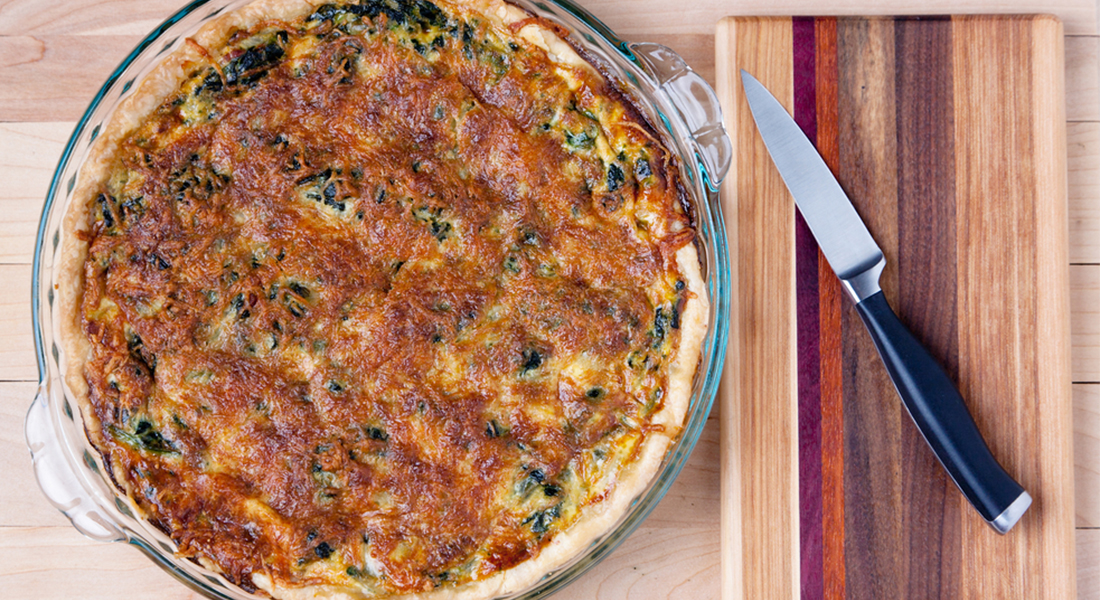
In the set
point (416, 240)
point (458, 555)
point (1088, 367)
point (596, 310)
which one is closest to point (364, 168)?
point (416, 240)

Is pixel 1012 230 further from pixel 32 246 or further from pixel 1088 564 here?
pixel 32 246

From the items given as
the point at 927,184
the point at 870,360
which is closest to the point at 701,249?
the point at 870,360

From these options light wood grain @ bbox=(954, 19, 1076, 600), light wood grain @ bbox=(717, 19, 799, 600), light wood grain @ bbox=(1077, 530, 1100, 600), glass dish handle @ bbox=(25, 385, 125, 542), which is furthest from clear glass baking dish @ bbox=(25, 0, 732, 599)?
light wood grain @ bbox=(1077, 530, 1100, 600)

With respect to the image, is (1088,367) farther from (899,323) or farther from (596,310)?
(596,310)

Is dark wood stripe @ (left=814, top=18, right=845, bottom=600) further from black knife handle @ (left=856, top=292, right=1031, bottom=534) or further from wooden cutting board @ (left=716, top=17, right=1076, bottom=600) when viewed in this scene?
black knife handle @ (left=856, top=292, right=1031, bottom=534)

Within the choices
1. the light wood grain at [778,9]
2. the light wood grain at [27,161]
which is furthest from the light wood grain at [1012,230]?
the light wood grain at [27,161]

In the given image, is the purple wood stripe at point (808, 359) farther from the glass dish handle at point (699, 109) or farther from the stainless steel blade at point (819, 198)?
the glass dish handle at point (699, 109)
